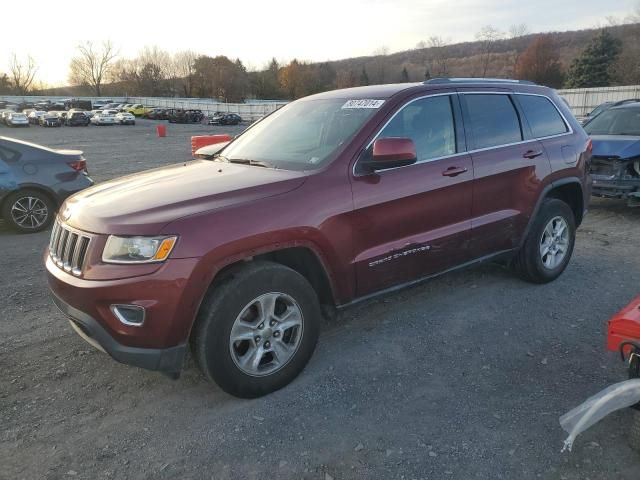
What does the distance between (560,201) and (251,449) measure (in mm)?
3751

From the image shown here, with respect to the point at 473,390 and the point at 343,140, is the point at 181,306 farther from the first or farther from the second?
the point at 473,390

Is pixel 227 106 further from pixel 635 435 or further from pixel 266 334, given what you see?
pixel 635 435

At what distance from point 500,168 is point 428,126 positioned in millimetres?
798

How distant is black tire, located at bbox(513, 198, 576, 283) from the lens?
15.4 ft

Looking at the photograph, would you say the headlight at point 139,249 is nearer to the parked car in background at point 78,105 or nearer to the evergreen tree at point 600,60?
the evergreen tree at point 600,60

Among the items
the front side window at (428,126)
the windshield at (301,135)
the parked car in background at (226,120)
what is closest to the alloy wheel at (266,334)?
the windshield at (301,135)

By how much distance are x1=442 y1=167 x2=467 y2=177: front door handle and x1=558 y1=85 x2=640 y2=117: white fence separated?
3131cm

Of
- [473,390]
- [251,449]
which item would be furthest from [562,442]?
[251,449]

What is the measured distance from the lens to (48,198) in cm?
759

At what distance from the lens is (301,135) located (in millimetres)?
3961

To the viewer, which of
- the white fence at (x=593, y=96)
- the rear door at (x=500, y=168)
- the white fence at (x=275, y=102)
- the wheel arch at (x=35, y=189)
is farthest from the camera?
the white fence at (x=275, y=102)

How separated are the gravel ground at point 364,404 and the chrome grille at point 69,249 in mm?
872

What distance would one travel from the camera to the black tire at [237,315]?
2.89 metres

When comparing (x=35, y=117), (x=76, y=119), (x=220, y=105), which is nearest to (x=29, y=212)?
(x=76, y=119)
